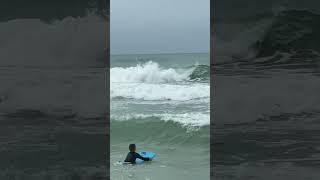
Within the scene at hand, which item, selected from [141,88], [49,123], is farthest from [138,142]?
[49,123]

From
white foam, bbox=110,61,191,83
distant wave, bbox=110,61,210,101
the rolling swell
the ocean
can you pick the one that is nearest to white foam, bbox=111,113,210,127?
the ocean

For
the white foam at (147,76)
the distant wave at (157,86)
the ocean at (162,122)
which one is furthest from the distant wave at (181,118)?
the white foam at (147,76)

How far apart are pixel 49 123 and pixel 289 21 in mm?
1672

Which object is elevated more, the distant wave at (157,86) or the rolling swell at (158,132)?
the distant wave at (157,86)

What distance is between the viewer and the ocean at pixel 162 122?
767 cm

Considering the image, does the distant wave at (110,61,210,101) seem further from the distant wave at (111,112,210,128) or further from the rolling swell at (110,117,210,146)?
Answer: the rolling swell at (110,117,210,146)

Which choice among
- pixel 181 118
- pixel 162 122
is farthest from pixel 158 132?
→ pixel 181 118

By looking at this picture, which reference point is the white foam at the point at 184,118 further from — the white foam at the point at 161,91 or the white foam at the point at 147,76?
the white foam at the point at 147,76

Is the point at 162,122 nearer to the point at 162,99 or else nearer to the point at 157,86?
the point at 162,99

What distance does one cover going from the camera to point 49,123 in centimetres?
299

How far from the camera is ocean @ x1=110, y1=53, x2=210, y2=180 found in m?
7.67

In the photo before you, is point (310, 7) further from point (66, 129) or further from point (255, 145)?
point (66, 129)

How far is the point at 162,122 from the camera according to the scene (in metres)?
12.4

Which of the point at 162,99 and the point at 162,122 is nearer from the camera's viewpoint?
the point at 162,122
